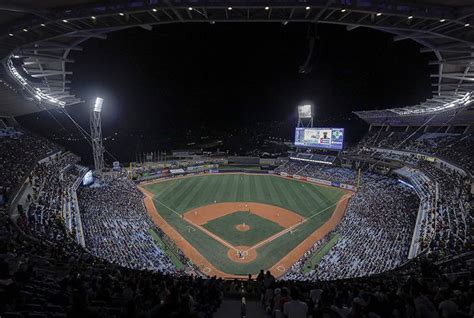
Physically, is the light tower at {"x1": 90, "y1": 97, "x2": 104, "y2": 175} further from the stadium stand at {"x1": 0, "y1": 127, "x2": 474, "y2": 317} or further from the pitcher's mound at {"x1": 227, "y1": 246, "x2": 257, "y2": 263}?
the pitcher's mound at {"x1": 227, "y1": 246, "x2": 257, "y2": 263}

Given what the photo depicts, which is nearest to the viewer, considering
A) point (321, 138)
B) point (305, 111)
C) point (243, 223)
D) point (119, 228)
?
point (119, 228)

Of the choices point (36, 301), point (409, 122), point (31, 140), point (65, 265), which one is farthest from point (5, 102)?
point (409, 122)

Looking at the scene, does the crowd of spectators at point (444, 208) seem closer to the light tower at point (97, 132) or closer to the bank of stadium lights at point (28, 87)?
the bank of stadium lights at point (28, 87)

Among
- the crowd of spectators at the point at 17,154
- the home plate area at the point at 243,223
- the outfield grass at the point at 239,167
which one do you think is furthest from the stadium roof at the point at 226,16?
the outfield grass at the point at 239,167

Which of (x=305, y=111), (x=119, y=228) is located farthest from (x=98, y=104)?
(x=305, y=111)

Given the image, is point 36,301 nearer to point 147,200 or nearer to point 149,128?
point 147,200

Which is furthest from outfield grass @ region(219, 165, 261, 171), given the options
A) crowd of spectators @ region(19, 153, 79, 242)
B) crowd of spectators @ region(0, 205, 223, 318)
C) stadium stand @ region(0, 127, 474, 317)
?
crowd of spectators @ region(0, 205, 223, 318)

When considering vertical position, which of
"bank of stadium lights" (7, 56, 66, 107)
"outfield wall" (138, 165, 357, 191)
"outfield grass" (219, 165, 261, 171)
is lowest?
"outfield wall" (138, 165, 357, 191)

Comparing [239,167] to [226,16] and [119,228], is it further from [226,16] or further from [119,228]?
[226,16]
